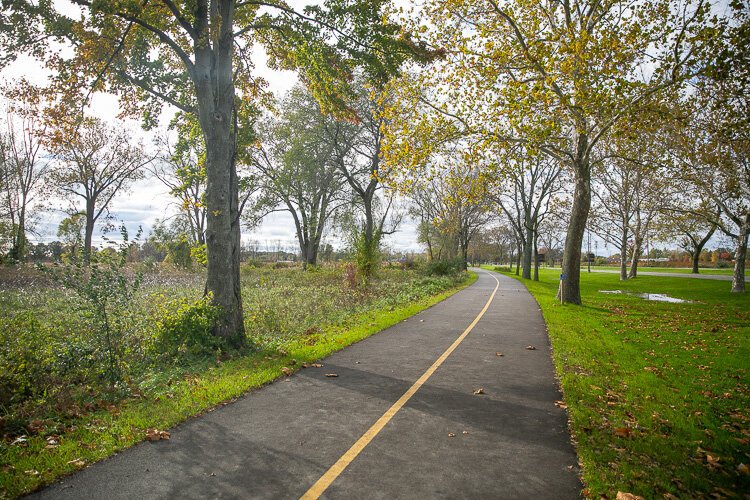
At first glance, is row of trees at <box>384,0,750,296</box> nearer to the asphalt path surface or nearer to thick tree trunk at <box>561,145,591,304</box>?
thick tree trunk at <box>561,145,591,304</box>

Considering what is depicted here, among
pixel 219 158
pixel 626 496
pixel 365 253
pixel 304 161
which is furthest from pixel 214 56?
pixel 304 161

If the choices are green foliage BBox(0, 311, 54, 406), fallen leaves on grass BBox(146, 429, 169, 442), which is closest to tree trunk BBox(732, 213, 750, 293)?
fallen leaves on grass BBox(146, 429, 169, 442)

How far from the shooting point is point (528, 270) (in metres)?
41.2

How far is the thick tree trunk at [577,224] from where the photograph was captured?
691 inches

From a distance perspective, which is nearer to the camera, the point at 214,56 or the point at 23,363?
the point at 23,363

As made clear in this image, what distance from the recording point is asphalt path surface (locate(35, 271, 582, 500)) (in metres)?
3.71

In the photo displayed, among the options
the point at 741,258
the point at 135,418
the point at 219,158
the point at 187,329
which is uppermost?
the point at 219,158

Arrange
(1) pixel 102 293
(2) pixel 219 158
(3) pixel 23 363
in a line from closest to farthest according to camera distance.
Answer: (3) pixel 23 363 → (1) pixel 102 293 → (2) pixel 219 158

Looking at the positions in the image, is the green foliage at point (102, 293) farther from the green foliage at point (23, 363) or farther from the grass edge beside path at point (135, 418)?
the grass edge beside path at point (135, 418)

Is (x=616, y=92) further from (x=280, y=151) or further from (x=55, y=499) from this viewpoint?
(x=280, y=151)

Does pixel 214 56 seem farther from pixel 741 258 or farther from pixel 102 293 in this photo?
pixel 741 258

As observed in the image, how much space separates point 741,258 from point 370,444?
3049 cm

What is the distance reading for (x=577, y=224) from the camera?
18.0m

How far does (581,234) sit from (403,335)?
11.5 meters
